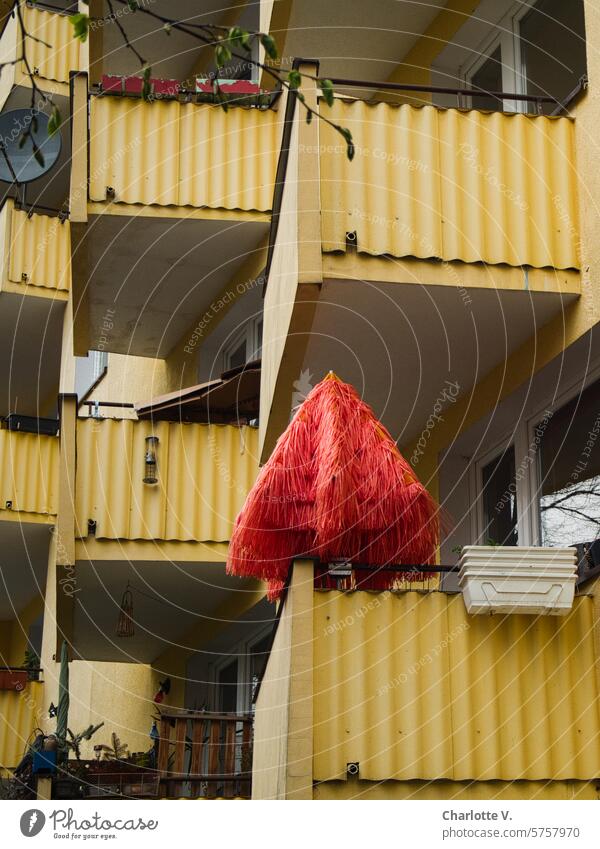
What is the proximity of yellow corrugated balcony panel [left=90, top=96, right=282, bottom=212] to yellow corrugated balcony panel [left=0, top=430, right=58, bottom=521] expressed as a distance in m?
3.40

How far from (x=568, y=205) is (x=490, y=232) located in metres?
0.57

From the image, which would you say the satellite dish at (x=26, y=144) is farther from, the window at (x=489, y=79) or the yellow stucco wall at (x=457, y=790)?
the yellow stucco wall at (x=457, y=790)

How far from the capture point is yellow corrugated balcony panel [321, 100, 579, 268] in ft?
32.4

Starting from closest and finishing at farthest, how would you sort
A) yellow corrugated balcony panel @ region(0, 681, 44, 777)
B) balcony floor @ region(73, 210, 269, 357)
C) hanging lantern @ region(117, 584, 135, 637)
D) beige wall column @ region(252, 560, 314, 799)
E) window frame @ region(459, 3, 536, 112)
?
beige wall column @ region(252, 560, 314, 799), window frame @ region(459, 3, 536, 112), balcony floor @ region(73, 210, 269, 357), yellow corrugated balcony panel @ region(0, 681, 44, 777), hanging lantern @ region(117, 584, 135, 637)

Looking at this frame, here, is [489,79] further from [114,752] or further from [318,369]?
[114,752]

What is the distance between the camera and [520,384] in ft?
34.6

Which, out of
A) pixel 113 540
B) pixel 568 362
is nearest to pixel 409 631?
pixel 568 362

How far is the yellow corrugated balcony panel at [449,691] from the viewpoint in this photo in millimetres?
8258

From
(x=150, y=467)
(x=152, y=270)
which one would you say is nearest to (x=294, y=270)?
(x=150, y=467)

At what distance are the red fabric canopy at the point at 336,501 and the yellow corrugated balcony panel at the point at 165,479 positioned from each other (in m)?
5.53

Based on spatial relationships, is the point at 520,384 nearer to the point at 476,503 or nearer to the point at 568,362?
A: the point at 568,362

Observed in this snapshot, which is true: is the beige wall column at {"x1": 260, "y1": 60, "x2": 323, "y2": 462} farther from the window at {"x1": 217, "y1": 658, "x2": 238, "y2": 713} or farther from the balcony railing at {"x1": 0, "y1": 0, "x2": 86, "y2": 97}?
the balcony railing at {"x1": 0, "y1": 0, "x2": 86, "y2": 97}

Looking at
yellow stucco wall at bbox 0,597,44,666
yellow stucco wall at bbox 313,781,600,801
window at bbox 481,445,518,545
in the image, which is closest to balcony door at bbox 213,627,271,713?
window at bbox 481,445,518,545

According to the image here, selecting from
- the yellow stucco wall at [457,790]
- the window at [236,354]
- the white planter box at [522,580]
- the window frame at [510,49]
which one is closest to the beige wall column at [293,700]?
the yellow stucco wall at [457,790]
